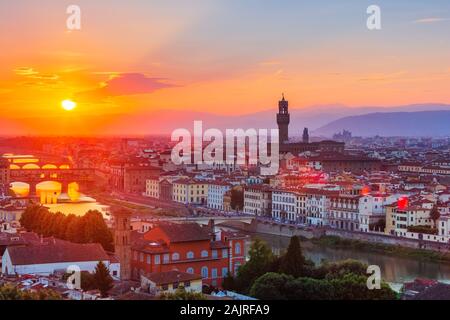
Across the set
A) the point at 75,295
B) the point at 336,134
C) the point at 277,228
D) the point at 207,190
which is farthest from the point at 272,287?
the point at 336,134

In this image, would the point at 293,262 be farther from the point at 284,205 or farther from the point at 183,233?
the point at 284,205

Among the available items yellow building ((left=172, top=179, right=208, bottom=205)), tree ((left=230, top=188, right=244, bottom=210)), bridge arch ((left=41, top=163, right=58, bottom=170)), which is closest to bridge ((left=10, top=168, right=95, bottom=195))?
bridge arch ((left=41, top=163, right=58, bottom=170))

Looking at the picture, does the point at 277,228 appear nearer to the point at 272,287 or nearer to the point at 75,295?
the point at 272,287

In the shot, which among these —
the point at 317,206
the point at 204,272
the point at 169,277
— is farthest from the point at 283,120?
the point at 169,277
